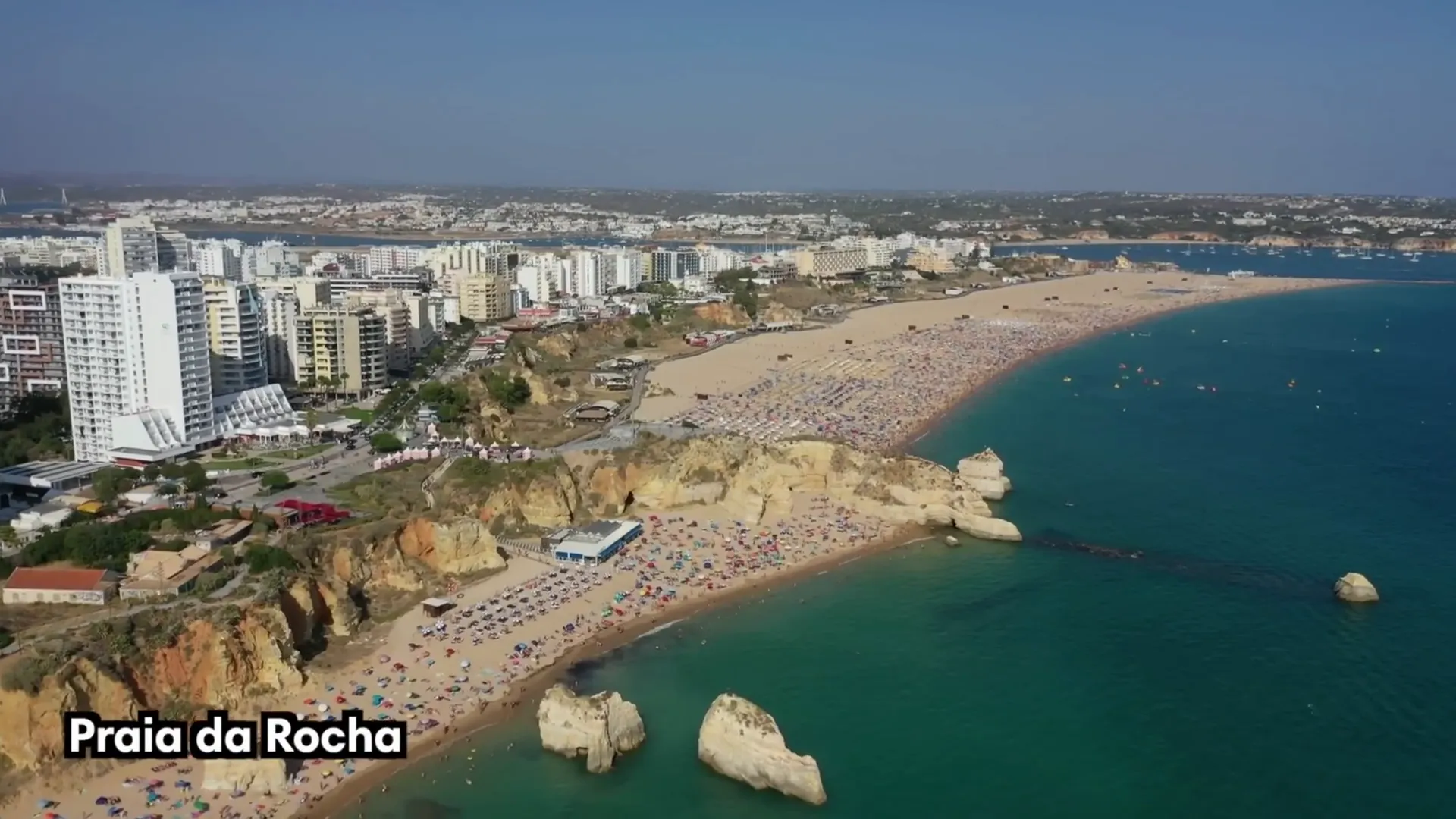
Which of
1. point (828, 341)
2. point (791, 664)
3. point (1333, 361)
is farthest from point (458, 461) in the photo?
point (1333, 361)

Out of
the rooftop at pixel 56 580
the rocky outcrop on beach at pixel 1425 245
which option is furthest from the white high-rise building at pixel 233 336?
the rocky outcrop on beach at pixel 1425 245

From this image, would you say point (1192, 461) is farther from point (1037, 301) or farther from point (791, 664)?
point (1037, 301)

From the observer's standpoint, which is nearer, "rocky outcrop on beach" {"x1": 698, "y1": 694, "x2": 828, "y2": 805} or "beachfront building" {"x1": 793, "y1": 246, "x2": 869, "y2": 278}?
"rocky outcrop on beach" {"x1": 698, "y1": 694, "x2": 828, "y2": 805}

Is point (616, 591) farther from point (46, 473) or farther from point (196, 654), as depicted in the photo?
point (46, 473)

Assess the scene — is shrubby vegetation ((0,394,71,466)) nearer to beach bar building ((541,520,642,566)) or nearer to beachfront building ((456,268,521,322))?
beach bar building ((541,520,642,566))

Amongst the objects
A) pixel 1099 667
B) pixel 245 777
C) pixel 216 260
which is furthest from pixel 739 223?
pixel 245 777

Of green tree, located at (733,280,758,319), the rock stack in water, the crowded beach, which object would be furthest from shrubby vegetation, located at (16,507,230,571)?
green tree, located at (733,280,758,319)
